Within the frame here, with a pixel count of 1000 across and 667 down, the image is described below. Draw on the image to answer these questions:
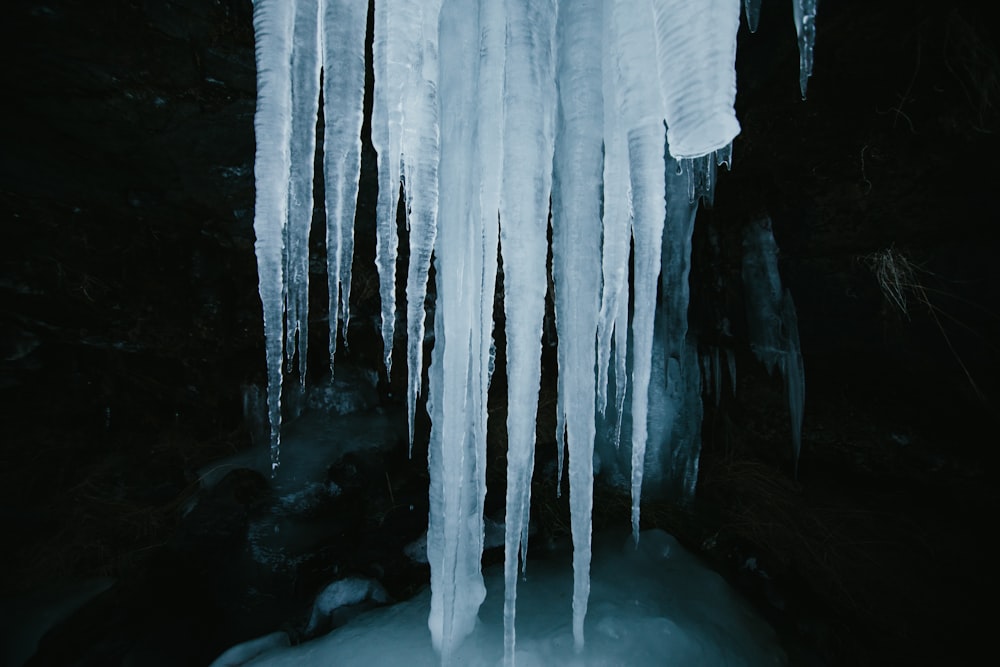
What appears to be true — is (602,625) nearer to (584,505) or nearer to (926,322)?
(584,505)

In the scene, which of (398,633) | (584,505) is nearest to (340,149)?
(584,505)

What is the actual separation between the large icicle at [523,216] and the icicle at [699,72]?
1.24 ft

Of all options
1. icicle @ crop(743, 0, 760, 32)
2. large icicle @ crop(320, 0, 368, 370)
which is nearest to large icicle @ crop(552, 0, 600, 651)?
icicle @ crop(743, 0, 760, 32)

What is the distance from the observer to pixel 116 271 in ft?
10.6

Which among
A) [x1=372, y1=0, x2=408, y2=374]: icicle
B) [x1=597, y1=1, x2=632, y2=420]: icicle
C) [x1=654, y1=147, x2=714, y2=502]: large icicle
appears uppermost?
[x1=372, y1=0, x2=408, y2=374]: icicle

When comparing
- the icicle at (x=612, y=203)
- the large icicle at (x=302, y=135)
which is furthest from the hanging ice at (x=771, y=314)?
the large icicle at (x=302, y=135)

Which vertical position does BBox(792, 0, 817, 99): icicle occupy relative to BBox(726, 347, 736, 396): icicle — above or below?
above

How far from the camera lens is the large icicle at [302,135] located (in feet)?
4.36

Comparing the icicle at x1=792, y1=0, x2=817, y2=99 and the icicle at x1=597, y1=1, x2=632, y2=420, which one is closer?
the icicle at x1=792, y1=0, x2=817, y2=99

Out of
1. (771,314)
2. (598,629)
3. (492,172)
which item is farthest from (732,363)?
(492,172)

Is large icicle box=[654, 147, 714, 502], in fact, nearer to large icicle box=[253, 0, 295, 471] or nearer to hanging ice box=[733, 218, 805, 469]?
hanging ice box=[733, 218, 805, 469]

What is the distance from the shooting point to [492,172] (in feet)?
4.41

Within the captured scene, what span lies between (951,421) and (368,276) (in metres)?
4.04

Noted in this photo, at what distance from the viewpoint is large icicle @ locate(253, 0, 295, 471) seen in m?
1.29
